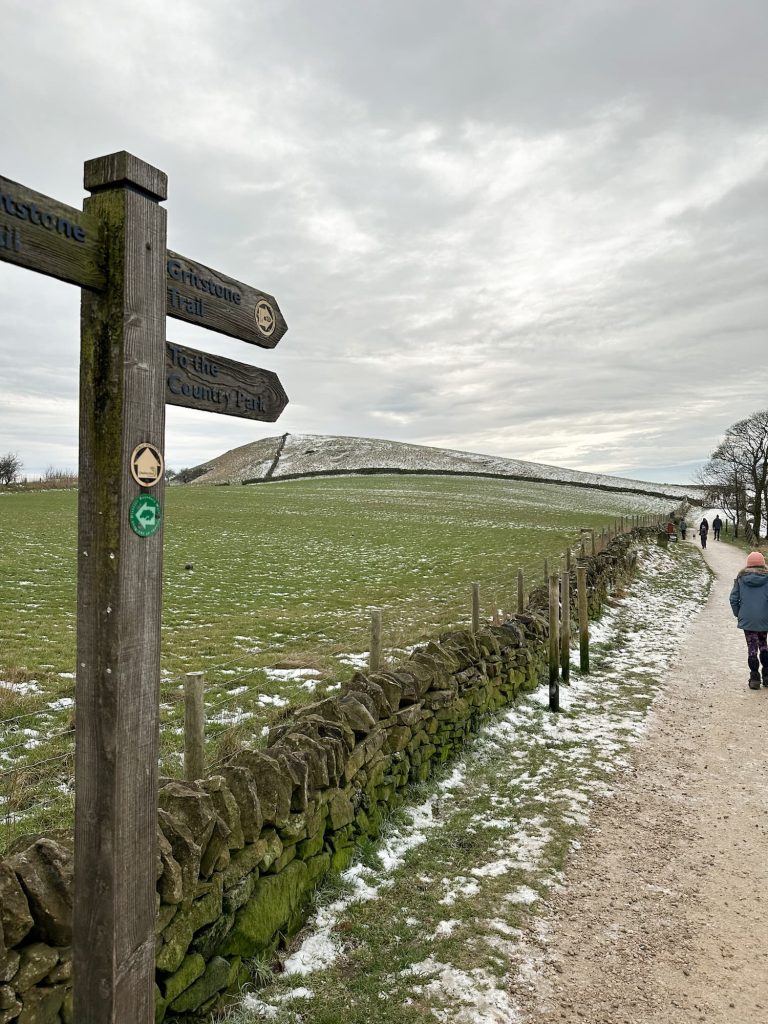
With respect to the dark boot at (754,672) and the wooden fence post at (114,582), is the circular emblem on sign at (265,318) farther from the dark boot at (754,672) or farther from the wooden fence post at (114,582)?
the dark boot at (754,672)

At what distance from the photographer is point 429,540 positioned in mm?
26781

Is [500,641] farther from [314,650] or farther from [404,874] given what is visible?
[404,874]

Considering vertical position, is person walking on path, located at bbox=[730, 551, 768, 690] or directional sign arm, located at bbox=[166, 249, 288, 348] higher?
directional sign arm, located at bbox=[166, 249, 288, 348]

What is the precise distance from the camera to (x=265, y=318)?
3.01m

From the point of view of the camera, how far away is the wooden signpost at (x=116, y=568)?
2.31m

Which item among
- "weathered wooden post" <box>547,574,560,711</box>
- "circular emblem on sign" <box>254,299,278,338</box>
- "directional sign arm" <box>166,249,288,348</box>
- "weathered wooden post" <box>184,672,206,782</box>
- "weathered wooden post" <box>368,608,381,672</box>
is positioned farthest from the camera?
"weathered wooden post" <box>547,574,560,711</box>

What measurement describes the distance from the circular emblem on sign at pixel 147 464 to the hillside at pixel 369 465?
7077 centimetres

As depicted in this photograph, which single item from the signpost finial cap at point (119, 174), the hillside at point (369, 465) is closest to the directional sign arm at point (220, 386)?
the signpost finial cap at point (119, 174)

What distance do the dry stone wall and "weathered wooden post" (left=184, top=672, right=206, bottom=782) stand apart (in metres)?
0.27

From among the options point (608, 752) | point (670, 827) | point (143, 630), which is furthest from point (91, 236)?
point (608, 752)

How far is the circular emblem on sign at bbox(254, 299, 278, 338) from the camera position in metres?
2.97

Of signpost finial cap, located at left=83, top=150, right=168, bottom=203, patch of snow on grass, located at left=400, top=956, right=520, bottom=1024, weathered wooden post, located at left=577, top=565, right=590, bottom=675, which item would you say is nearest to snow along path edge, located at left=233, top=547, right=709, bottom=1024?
patch of snow on grass, located at left=400, top=956, right=520, bottom=1024

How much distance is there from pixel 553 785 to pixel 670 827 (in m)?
1.17

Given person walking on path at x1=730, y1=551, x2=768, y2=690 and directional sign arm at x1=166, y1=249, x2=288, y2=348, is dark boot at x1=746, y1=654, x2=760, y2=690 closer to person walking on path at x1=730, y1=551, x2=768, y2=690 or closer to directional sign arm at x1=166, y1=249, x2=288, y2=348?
person walking on path at x1=730, y1=551, x2=768, y2=690
